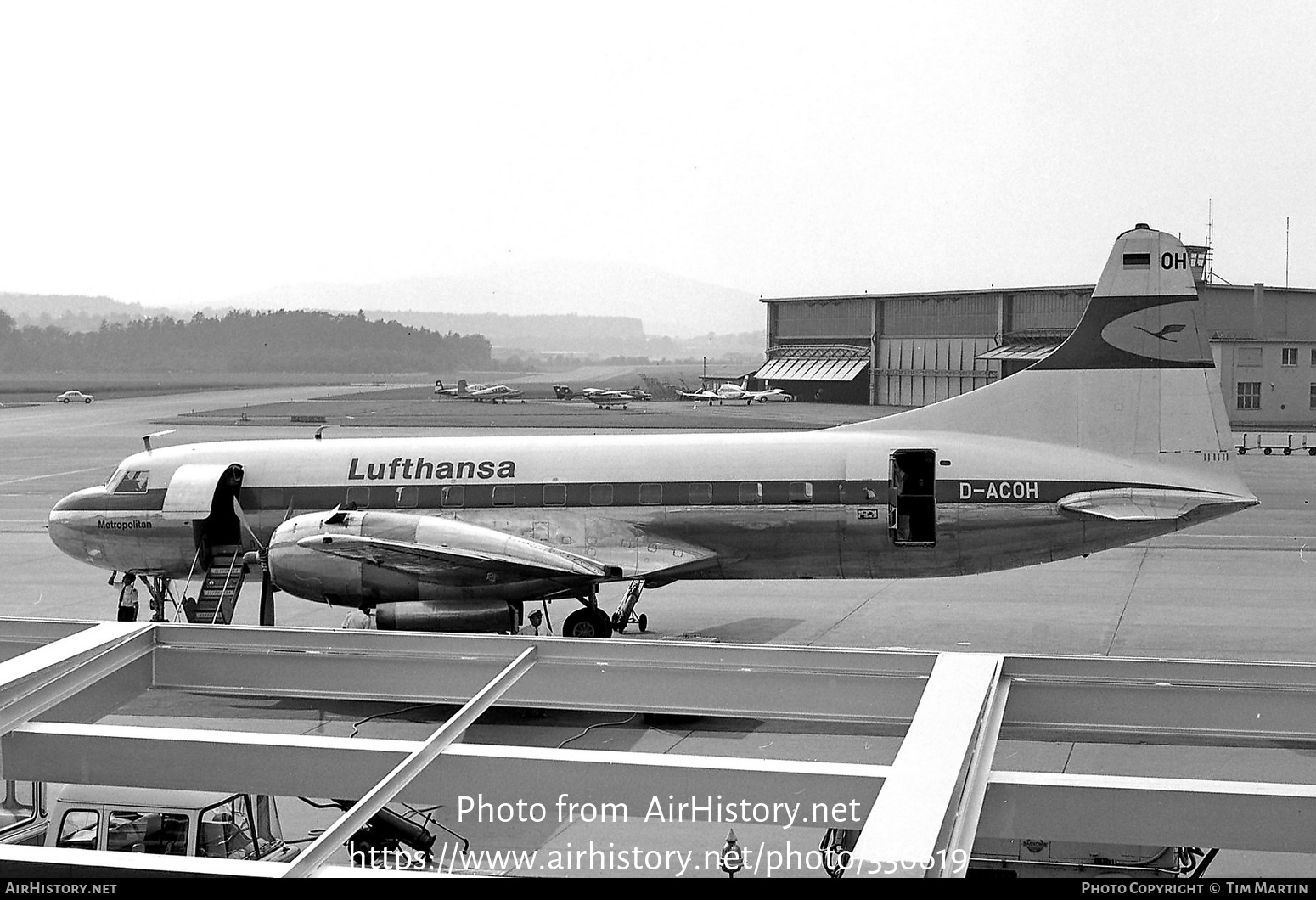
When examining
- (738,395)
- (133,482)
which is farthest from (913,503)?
(738,395)

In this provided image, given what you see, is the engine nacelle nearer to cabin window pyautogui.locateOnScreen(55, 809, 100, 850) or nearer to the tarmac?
the tarmac

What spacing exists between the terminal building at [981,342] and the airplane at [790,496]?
2158 inches

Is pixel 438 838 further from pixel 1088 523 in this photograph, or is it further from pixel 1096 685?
pixel 1088 523

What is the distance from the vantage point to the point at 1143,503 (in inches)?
854

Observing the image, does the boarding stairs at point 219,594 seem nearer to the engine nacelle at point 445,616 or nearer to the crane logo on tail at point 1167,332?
the engine nacelle at point 445,616

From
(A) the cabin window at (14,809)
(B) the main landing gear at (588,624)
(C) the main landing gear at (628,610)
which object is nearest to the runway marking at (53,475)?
(C) the main landing gear at (628,610)

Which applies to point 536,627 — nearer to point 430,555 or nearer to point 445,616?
point 445,616

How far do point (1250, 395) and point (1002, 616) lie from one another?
201 ft

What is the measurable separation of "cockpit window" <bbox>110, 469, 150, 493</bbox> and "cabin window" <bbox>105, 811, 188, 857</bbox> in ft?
50.7

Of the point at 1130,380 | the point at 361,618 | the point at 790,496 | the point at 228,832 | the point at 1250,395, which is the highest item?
the point at 1130,380

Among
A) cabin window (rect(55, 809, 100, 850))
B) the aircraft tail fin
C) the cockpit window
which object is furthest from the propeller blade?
cabin window (rect(55, 809, 100, 850))

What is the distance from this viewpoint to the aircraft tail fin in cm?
2233

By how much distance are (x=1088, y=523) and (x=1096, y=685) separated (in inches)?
550
